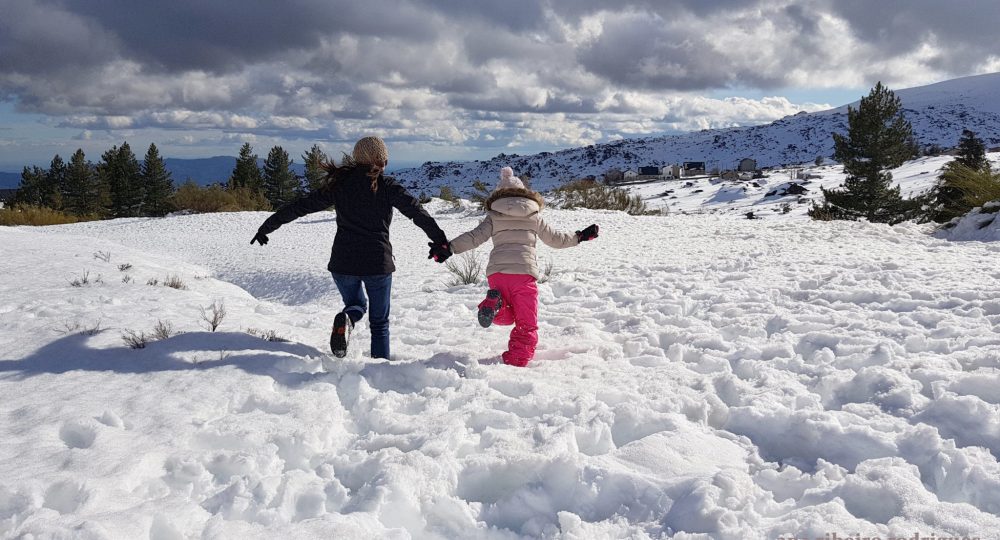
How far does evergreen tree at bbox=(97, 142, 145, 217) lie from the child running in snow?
5283 cm

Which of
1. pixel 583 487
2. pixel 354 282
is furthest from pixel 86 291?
pixel 583 487

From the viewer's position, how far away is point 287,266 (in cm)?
942

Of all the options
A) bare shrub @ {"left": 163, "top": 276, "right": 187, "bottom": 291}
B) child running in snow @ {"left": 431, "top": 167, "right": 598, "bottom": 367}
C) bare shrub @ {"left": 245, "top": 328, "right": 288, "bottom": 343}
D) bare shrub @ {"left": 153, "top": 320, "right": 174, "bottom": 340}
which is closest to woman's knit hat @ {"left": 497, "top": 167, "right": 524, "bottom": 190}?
child running in snow @ {"left": 431, "top": 167, "right": 598, "bottom": 367}

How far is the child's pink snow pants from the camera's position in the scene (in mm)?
4410

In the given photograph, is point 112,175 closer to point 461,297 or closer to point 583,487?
point 461,297

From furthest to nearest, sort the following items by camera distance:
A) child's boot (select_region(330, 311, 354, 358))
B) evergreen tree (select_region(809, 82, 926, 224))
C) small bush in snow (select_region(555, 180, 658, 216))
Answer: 1. evergreen tree (select_region(809, 82, 926, 224))
2. small bush in snow (select_region(555, 180, 658, 216))
3. child's boot (select_region(330, 311, 354, 358))

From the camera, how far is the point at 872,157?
21453 millimetres

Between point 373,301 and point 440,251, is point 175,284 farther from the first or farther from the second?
point 440,251

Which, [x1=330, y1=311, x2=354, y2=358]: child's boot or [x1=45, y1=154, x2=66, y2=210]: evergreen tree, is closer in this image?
[x1=330, y1=311, x2=354, y2=358]: child's boot

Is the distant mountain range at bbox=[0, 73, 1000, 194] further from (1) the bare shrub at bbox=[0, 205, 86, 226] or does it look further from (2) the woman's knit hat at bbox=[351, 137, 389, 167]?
(2) the woman's knit hat at bbox=[351, 137, 389, 167]

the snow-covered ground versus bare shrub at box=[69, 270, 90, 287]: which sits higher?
bare shrub at box=[69, 270, 90, 287]

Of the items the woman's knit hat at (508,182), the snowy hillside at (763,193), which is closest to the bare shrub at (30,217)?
the woman's knit hat at (508,182)

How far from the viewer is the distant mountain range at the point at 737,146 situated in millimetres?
134000

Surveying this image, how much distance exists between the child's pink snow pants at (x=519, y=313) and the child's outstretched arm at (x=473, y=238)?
295 millimetres
